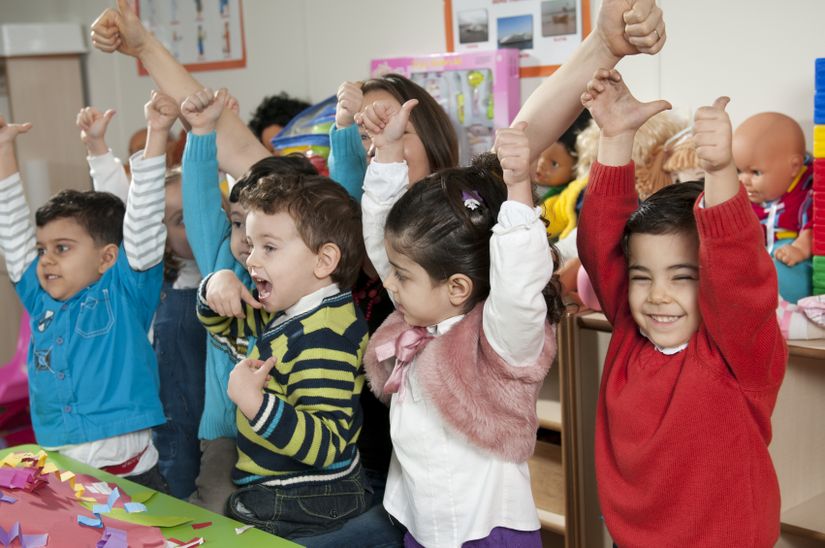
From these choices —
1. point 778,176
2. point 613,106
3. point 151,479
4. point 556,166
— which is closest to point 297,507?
point 151,479

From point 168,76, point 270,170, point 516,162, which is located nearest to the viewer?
point 516,162

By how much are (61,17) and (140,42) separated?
3371 mm

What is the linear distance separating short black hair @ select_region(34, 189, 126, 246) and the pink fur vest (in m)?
0.96

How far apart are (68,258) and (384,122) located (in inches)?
34.9

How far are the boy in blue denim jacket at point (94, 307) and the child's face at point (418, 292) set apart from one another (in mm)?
695

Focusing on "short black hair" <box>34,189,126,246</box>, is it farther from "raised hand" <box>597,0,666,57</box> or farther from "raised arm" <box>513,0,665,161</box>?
"raised hand" <box>597,0,666,57</box>

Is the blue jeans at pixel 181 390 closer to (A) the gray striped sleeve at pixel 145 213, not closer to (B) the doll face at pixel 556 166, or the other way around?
(A) the gray striped sleeve at pixel 145 213

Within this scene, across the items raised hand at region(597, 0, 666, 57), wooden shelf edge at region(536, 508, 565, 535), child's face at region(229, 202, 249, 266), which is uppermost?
raised hand at region(597, 0, 666, 57)

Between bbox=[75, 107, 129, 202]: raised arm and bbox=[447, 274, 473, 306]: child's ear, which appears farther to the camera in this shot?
bbox=[75, 107, 129, 202]: raised arm

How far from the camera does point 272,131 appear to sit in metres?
3.56

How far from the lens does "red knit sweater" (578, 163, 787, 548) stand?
48.5 inches

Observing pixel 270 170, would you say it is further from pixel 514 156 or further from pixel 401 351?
pixel 514 156

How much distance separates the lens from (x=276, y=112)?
3584 millimetres

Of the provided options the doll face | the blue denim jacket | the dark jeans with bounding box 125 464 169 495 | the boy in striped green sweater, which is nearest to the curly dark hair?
the boy in striped green sweater
